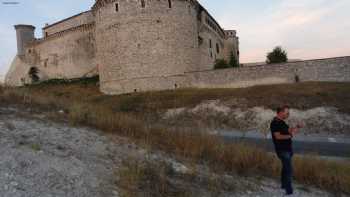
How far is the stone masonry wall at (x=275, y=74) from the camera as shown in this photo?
93.6ft

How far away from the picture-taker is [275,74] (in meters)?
30.7

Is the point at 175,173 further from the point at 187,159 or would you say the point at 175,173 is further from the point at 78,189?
the point at 78,189

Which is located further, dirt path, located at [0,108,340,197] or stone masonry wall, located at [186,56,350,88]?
stone masonry wall, located at [186,56,350,88]

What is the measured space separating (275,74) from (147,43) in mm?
11627

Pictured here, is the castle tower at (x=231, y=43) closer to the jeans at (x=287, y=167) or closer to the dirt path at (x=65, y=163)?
the dirt path at (x=65, y=163)

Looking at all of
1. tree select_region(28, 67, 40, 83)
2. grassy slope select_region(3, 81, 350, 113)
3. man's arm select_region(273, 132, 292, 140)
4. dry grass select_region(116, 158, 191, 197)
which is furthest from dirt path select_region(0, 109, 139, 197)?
tree select_region(28, 67, 40, 83)

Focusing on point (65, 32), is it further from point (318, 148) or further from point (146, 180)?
point (146, 180)

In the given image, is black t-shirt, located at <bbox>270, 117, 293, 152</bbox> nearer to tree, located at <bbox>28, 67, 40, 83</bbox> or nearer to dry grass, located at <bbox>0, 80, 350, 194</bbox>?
dry grass, located at <bbox>0, 80, 350, 194</bbox>

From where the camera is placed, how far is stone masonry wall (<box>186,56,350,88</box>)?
28.5m

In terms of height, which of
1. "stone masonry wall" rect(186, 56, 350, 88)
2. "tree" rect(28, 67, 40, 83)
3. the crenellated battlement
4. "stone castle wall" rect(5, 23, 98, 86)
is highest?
the crenellated battlement

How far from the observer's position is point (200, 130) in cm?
1070

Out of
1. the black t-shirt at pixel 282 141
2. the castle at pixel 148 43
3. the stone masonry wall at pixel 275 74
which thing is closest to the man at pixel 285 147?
the black t-shirt at pixel 282 141

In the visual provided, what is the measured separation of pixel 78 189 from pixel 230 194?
287 cm

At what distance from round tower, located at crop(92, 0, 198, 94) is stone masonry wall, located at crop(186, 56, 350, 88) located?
230 cm
